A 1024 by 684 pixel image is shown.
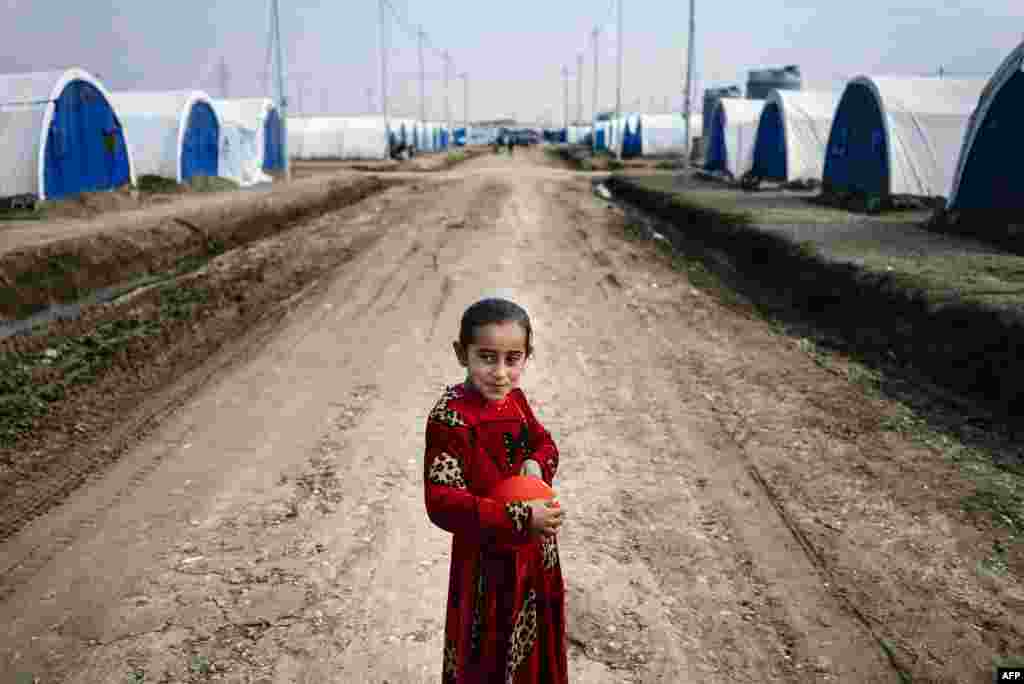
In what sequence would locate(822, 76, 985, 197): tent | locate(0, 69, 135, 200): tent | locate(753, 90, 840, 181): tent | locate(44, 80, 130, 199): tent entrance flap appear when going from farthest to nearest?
locate(753, 90, 840, 181): tent → locate(44, 80, 130, 199): tent entrance flap → locate(822, 76, 985, 197): tent → locate(0, 69, 135, 200): tent

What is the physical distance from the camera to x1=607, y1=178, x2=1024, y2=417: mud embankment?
739 cm

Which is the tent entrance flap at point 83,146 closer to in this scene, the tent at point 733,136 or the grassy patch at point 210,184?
the grassy patch at point 210,184

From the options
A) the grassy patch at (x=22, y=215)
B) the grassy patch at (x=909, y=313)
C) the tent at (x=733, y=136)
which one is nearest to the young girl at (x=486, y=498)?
the grassy patch at (x=909, y=313)

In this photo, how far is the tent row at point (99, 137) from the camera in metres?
18.4

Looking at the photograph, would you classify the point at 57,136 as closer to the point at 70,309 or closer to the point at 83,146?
the point at 83,146

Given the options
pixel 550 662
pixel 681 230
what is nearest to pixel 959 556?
pixel 550 662

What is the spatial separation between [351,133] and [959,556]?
197ft

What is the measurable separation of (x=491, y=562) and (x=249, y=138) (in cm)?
3586

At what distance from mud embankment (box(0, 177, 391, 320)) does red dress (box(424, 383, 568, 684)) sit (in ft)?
34.4

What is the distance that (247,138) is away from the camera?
34.8 meters

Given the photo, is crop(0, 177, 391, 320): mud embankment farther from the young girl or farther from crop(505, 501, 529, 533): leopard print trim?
crop(505, 501, 529, 533): leopard print trim

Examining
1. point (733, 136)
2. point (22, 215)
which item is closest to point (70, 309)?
point (22, 215)

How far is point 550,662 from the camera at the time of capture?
246cm

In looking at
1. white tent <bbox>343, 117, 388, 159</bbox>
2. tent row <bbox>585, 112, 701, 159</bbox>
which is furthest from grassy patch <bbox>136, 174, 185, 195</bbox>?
tent row <bbox>585, 112, 701, 159</bbox>
